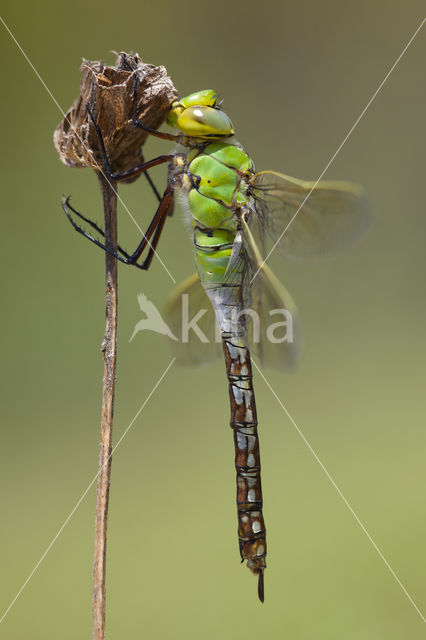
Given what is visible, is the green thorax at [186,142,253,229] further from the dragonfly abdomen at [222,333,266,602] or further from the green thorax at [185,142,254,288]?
the dragonfly abdomen at [222,333,266,602]

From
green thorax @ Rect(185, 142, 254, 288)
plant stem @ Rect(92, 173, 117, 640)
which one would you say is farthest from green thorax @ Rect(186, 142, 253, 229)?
plant stem @ Rect(92, 173, 117, 640)

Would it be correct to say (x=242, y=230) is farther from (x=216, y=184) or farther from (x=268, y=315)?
(x=268, y=315)

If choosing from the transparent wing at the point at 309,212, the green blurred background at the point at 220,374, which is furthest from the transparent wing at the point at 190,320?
the green blurred background at the point at 220,374

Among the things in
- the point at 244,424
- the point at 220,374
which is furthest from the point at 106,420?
the point at 220,374

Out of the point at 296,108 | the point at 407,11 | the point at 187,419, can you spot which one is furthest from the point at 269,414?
the point at 407,11

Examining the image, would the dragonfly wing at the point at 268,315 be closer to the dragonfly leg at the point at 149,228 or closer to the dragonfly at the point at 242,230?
the dragonfly at the point at 242,230
